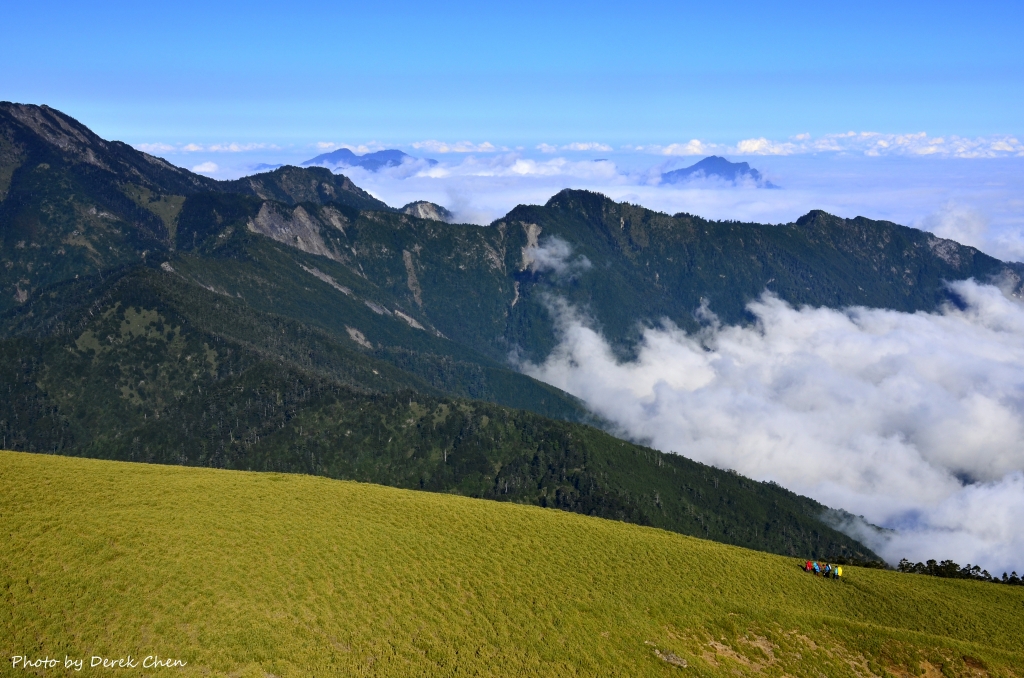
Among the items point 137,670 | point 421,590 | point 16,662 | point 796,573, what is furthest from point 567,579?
point 16,662

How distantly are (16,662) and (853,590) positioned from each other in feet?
400

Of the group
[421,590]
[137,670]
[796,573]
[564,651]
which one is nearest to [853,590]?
[796,573]

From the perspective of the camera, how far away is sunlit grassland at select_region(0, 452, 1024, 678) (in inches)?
3238

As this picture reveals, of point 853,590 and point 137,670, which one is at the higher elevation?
point 853,590

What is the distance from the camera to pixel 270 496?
12562 cm

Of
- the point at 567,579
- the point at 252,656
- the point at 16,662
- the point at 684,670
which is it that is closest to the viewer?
the point at 16,662

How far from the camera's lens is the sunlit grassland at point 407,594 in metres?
82.2

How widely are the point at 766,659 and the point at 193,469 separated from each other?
111444mm

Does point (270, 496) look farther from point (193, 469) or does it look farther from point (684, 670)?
point (684, 670)

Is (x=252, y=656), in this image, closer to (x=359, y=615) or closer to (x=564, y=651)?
(x=359, y=615)

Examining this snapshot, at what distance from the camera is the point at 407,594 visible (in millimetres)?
99125

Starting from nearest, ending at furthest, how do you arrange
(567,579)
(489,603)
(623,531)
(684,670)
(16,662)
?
(16,662)
(684,670)
(489,603)
(567,579)
(623,531)

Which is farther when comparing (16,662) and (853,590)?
(853,590)

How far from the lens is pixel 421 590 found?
331 ft
